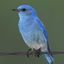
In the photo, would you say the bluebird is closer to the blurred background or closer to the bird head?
the bird head

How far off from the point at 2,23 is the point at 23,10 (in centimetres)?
291

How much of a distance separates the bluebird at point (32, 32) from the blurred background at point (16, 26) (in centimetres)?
199

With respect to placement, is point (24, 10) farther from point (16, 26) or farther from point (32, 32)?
point (16, 26)

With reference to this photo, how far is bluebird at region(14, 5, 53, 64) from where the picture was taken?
6.25 m

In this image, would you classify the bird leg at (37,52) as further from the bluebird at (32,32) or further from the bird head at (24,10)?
the bird head at (24,10)

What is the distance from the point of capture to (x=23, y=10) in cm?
635

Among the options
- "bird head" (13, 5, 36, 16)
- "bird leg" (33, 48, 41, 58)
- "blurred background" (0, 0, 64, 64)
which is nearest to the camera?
"bird leg" (33, 48, 41, 58)

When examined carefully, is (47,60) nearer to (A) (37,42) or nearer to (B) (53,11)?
(A) (37,42)

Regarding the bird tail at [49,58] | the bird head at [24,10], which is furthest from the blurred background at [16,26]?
the bird tail at [49,58]

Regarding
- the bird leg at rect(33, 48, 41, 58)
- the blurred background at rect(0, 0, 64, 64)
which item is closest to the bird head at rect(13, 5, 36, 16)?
the bird leg at rect(33, 48, 41, 58)

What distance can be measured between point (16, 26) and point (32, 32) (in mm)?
2854

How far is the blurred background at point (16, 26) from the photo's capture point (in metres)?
8.65

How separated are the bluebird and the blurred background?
6.54 feet

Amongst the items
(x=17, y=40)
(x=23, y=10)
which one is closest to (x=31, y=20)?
(x=23, y=10)
